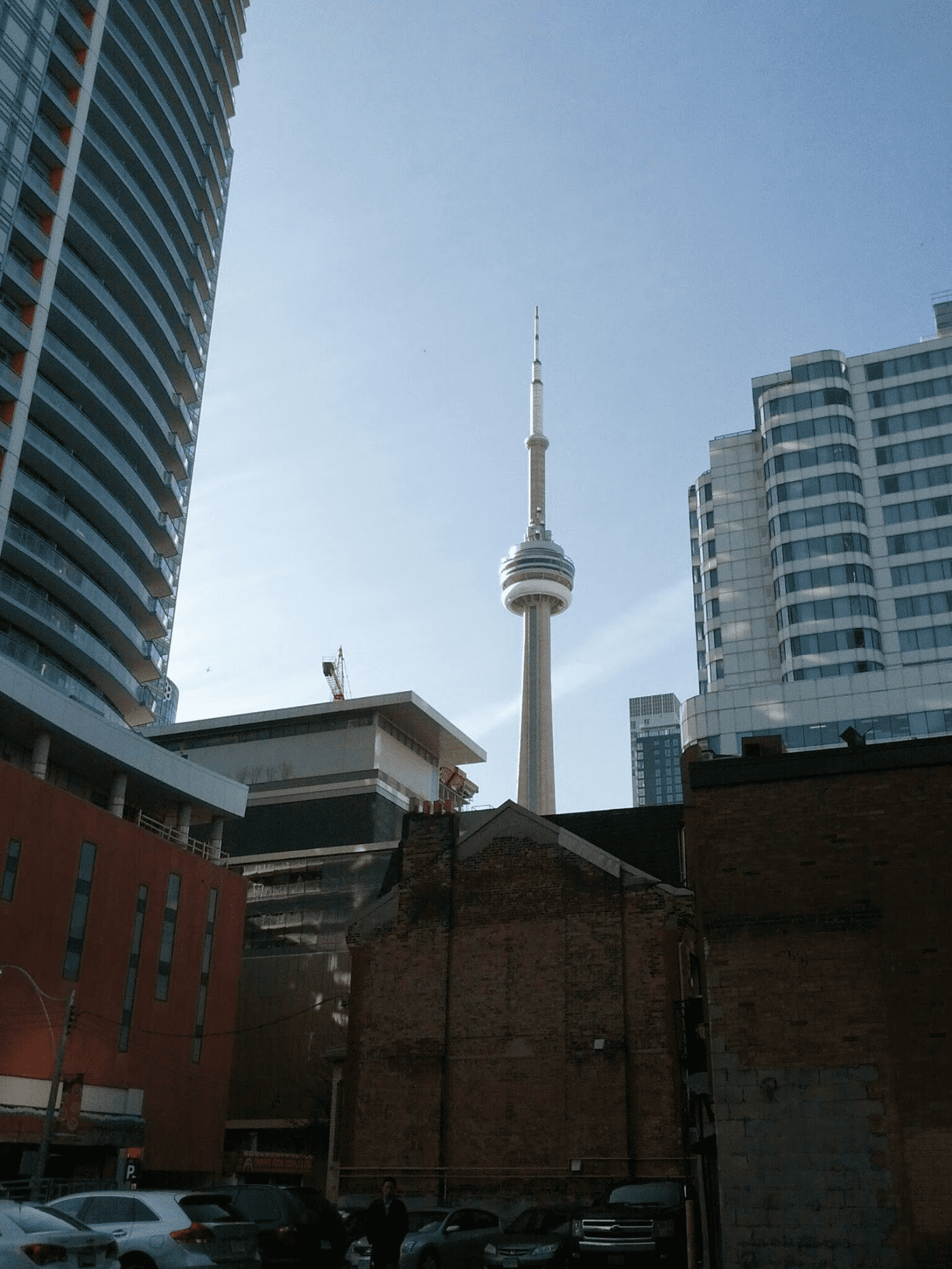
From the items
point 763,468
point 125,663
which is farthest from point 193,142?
point 763,468

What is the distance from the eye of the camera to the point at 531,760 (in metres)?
129

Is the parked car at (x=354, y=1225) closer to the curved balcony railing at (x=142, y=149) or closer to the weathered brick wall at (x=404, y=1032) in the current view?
the weathered brick wall at (x=404, y=1032)

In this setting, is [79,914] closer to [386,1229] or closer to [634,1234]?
[634,1234]

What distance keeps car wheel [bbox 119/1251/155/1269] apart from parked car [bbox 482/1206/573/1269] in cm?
727

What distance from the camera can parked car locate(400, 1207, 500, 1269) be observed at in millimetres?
19047

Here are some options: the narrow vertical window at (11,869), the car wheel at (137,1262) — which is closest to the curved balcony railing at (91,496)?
the narrow vertical window at (11,869)

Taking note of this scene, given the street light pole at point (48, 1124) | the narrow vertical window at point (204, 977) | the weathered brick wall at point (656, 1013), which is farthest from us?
the narrow vertical window at point (204, 977)

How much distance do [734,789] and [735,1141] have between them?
5135mm

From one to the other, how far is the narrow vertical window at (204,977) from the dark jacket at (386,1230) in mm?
38291

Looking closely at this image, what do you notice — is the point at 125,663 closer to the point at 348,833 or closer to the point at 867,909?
the point at 348,833

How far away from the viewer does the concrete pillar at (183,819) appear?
56.9 metres

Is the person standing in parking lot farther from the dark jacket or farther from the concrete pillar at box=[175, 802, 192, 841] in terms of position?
the concrete pillar at box=[175, 802, 192, 841]

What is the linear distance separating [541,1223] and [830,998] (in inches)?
303

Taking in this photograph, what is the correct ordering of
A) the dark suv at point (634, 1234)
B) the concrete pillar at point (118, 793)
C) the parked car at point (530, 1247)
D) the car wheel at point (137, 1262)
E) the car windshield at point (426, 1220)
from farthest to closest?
1. the concrete pillar at point (118, 793)
2. the car windshield at point (426, 1220)
3. the parked car at point (530, 1247)
4. the dark suv at point (634, 1234)
5. the car wheel at point (137, 1262)
